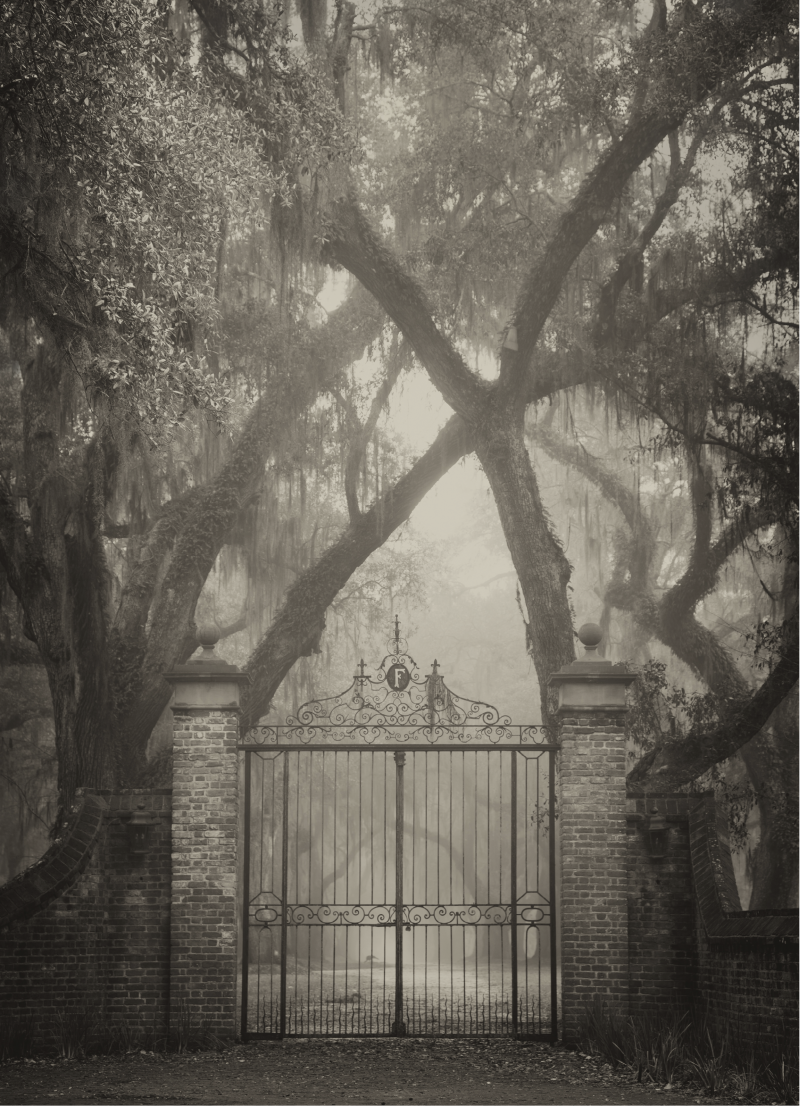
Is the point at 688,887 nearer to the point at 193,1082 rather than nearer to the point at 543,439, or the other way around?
the point at 193,1082

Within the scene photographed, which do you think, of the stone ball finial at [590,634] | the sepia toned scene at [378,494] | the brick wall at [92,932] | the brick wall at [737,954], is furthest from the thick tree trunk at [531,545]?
the brick wall at [92,932]

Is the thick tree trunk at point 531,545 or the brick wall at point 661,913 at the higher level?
the thick tree trunk at point 531,545

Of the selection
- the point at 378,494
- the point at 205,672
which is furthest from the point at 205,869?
the point at 378,494

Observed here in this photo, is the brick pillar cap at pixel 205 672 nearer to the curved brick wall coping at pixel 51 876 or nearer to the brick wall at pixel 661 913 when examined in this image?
the curved brick wall coping at pixel 51 876

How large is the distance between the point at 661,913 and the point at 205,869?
360cm

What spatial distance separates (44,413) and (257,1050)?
20.0ft

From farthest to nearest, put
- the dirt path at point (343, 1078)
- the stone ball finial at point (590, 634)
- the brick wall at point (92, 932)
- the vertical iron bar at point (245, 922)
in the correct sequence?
the stone ball finial at point (590, 634) < the vertical iron bar at point (245, 922) < the brick wall at point (92, 932) < the dirt path at point (343, 1078)

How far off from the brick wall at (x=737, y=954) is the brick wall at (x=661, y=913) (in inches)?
5.8

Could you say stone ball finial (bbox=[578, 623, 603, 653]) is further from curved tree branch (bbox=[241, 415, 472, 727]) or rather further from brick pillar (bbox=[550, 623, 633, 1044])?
curved tree branch (bbox=[241, 415, 472, 727])

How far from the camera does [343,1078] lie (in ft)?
25.7

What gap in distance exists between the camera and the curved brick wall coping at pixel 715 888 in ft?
26.1

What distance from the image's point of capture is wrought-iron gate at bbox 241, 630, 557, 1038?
923 centimetres

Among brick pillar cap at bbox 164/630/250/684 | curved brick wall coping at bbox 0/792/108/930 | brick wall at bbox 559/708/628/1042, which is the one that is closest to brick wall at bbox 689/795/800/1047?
brick wall at bbox 559/708/628/1042

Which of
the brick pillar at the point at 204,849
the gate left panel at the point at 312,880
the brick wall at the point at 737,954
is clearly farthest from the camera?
the gate left panel at the point at 312,880
